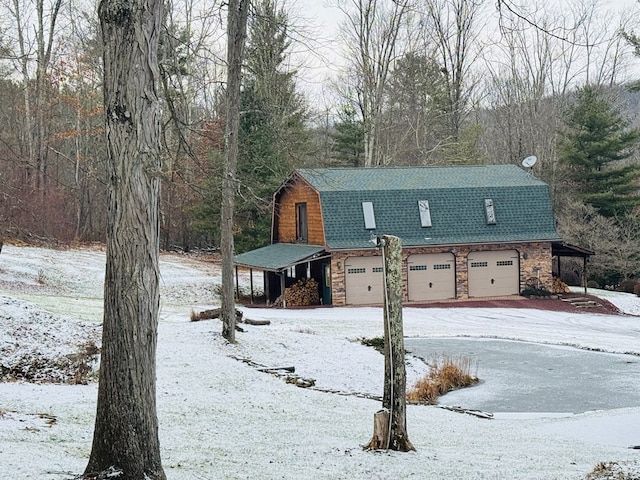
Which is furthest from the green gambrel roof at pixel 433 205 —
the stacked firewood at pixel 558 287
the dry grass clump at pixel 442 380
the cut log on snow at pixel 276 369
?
the cut log on snow at pixel 276 369

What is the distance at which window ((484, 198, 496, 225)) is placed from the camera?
30.8 meters

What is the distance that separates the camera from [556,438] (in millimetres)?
9469

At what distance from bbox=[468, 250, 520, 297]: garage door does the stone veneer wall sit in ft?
0.77

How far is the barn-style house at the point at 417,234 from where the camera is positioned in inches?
1128

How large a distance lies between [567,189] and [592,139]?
3.09 m

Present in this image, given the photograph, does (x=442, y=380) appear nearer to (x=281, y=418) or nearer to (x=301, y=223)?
(x=281, y=418)

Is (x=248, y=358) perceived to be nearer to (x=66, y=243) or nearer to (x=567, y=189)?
(x=66, y=243)

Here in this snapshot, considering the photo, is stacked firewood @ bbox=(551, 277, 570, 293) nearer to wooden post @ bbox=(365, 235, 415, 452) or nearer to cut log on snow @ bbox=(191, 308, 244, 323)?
cut log on snow @ bbox=(191, 308, 244, 323)

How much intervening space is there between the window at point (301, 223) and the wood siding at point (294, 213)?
24cm

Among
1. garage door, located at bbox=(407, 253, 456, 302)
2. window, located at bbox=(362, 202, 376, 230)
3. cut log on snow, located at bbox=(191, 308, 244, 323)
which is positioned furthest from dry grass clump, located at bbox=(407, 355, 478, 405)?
garage door, located at bbox=(407, 253, 456, 302)

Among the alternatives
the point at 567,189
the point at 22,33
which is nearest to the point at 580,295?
the point at 567,189

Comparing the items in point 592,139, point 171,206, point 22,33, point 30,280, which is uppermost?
point 22,33

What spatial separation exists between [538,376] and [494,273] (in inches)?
608

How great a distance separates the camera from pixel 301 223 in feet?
103
